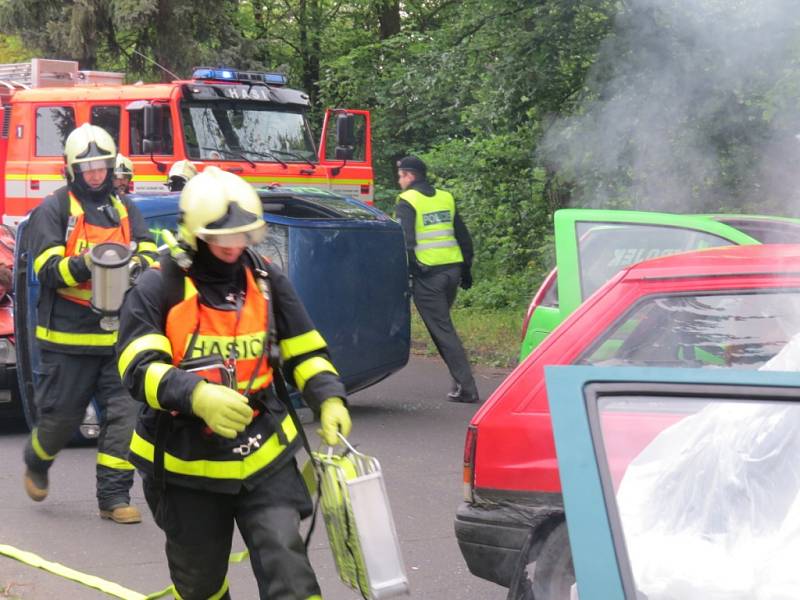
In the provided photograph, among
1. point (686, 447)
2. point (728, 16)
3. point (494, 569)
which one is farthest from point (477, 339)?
point (686, 447)

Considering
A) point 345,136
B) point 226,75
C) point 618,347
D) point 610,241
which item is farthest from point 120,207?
point 345,136

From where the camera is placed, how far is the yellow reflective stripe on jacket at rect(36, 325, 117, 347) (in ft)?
20.1

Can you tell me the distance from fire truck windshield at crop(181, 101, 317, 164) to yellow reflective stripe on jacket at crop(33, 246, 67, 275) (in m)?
7.22

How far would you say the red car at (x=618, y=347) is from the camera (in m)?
4.22

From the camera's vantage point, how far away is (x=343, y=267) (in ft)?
27.4

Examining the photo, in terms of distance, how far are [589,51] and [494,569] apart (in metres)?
6.76

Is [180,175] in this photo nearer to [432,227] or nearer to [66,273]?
[432,227]

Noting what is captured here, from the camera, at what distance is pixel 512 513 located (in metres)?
4.30

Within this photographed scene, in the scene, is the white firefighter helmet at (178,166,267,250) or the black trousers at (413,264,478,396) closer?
the white firefighter helmet at (178,166,267,250)

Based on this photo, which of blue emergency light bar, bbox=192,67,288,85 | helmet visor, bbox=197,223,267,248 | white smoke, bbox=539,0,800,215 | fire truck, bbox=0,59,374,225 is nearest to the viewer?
helmet visor, bbox=197,223,267,248

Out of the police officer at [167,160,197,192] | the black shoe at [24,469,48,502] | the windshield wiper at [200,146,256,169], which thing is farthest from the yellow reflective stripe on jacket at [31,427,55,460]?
the windshield wiper at [200,146,256,169]

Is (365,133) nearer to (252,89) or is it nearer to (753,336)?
(252,89)

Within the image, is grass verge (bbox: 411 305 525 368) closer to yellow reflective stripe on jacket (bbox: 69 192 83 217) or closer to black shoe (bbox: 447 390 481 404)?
black shoe (bbox: 447 390 481 404)

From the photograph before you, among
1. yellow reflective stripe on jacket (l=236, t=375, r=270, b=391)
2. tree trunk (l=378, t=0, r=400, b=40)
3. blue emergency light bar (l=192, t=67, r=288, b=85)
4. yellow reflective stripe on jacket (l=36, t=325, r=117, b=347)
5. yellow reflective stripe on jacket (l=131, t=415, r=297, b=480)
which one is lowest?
yellow reflective stripe on jacket (l=36, t=325, r=117, b=347)
